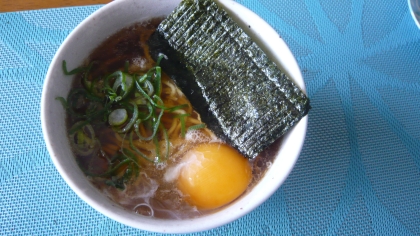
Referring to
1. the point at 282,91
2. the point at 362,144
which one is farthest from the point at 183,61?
the point at 362,144

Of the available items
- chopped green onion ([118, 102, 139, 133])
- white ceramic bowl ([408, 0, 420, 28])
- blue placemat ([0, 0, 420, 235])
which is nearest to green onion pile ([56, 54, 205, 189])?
chopped green onion ([118, 102, 139, 133])

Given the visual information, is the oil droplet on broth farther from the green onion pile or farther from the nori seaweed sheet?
the nori seaweed sheet

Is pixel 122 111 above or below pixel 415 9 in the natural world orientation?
below

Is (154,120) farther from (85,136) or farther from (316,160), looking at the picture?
(316,160)

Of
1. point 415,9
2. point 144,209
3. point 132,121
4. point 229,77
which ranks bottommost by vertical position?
point 144,209


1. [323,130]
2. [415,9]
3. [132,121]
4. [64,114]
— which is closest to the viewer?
[64,114]

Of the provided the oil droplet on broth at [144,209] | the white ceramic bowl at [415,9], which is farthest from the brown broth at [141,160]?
the white ceramic bowl at [415,9]

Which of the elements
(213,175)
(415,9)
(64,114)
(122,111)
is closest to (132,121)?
(122,111)

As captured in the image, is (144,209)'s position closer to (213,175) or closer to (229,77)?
(213,175)
